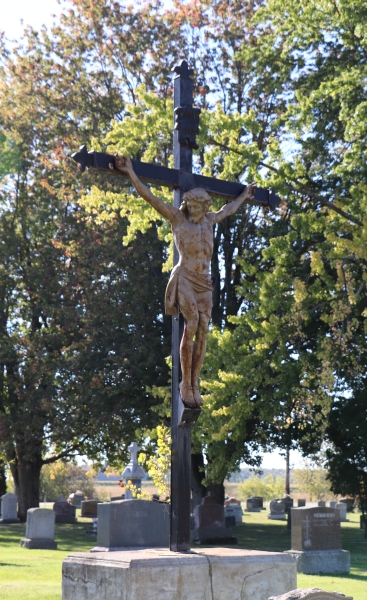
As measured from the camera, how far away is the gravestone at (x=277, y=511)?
1629 inches

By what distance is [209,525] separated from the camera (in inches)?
918

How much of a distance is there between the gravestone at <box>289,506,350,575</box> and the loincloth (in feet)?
40.3

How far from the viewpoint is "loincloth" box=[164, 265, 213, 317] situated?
6250 mm

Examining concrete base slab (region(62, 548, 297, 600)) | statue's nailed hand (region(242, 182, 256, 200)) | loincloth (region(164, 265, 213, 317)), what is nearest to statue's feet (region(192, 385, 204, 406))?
loincloth (region(164, 265, 213, 317))

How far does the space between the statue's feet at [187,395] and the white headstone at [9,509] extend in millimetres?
27842

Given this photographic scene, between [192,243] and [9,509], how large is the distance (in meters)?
28.6

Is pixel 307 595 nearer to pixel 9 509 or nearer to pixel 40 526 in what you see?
pixel 40 526

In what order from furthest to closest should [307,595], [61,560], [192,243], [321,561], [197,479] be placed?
[197,479], [61,560], [321,561], [192,243], [307,595]

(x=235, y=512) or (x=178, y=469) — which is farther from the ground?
(x=178, y=469)

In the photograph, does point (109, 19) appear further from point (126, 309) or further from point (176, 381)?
point (176, 381)

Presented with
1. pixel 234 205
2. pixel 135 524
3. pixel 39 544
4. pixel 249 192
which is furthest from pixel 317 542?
pixel 234 205

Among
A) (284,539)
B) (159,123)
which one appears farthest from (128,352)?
(159,123)

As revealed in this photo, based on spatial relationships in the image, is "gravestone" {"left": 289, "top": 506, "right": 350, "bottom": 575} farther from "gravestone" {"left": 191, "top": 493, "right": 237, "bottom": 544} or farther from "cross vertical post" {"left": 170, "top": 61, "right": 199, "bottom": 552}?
"cross vertical post" {"left": 170, "top": 61, "right": 199, "bottom": 552}

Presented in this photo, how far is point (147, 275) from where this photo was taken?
2586cm
